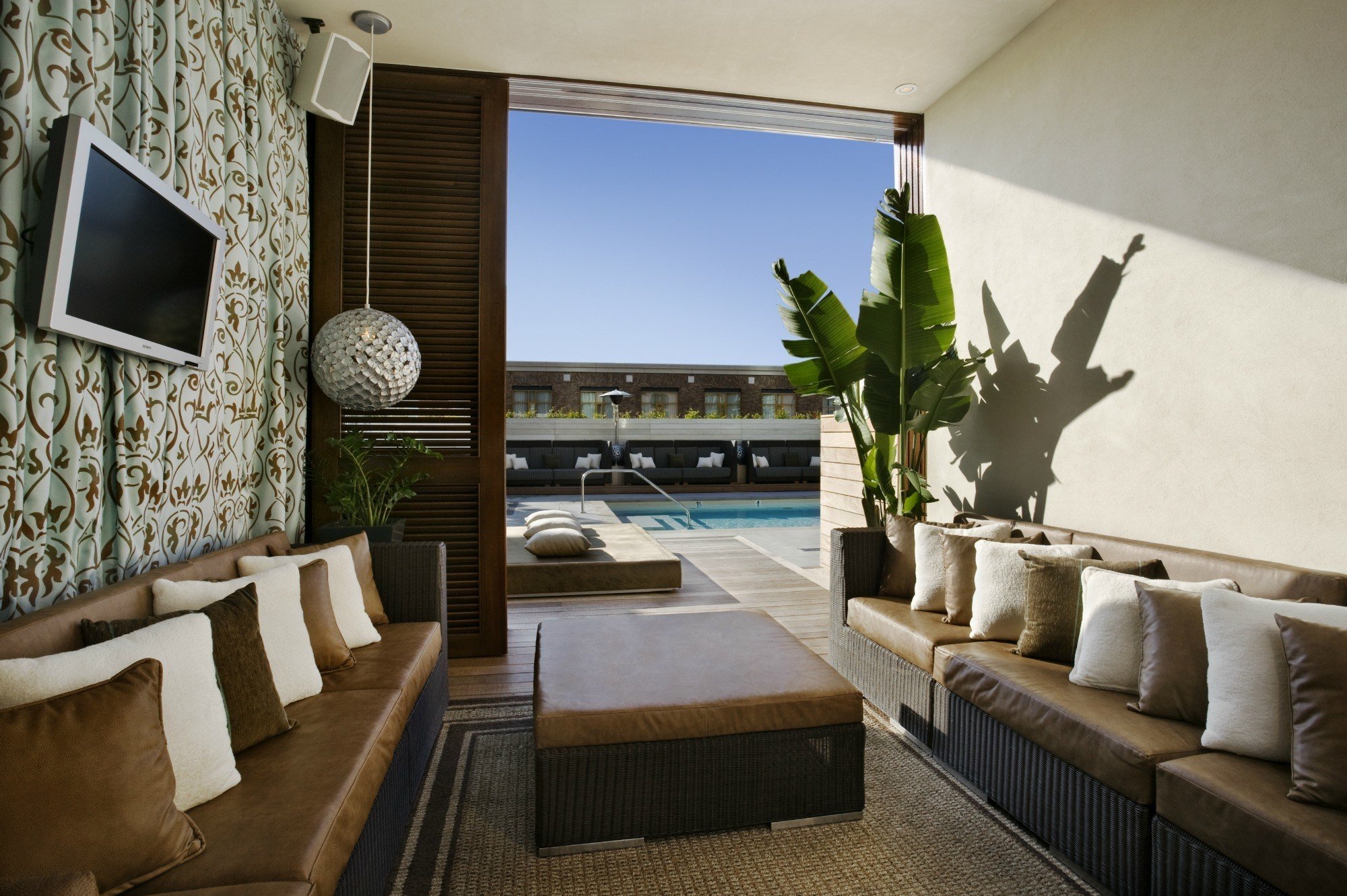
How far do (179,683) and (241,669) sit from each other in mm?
226

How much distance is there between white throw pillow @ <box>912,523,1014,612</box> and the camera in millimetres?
2775

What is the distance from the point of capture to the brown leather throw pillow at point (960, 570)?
261cm

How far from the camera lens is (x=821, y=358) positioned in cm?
364

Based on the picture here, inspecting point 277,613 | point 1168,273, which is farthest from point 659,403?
point 277,613

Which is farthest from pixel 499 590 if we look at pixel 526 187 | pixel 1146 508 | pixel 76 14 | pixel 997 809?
pixel 526 187

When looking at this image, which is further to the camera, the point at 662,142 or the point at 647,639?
the point at 662,142

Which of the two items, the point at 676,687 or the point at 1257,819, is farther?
the point at 676,687

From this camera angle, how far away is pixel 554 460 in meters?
14.0

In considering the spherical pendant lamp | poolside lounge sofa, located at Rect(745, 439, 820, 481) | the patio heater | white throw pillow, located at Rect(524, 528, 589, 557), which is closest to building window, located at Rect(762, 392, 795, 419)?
poolside lounge sofa, located at Rect(745, 439, 820, 481)

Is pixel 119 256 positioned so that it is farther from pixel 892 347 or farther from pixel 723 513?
pixel 723 513

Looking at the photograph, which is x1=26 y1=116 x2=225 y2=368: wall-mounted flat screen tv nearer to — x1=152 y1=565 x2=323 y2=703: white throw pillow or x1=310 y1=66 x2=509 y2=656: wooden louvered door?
x1=152 y1=565 x2=323 y2=703: white throw pillow

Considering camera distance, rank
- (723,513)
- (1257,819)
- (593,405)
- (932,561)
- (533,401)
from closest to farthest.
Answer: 1. (1257,819)
2. (932,561)
3. (723,513)
4. (533,401)
5. (593,405)

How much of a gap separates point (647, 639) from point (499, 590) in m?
1.43

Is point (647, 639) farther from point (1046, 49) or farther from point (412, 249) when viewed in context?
point (1046, 49)
